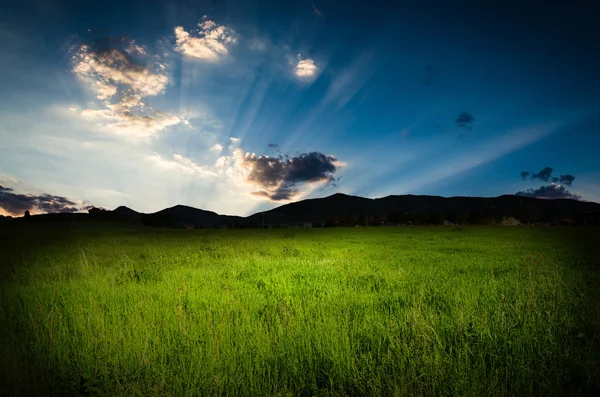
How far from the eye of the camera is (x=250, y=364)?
4281mm

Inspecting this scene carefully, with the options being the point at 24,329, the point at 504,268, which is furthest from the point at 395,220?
the point at 24,329

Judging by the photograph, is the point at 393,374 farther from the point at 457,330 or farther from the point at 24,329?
the point at 24,329

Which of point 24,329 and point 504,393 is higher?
point 24,329

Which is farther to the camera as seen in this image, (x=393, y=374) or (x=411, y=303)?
(x=411, y=303)

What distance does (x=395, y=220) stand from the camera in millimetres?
173125

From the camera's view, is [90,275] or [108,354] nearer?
[108,354]

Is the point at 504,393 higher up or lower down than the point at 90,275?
lower down

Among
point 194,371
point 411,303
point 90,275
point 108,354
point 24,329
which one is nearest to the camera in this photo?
point 194,371

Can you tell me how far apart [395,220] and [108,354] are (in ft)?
585

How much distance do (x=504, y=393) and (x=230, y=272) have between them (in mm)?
9250

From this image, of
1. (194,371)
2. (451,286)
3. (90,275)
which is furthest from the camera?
(90,275)

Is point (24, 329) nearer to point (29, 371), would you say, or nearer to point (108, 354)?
point (29, 371)

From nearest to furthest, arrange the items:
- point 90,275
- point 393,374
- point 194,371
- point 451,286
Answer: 1. point 393,374
2. point 194,371
3. point 451,286
4. point 90,275

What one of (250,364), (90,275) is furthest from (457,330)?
(90,275)
